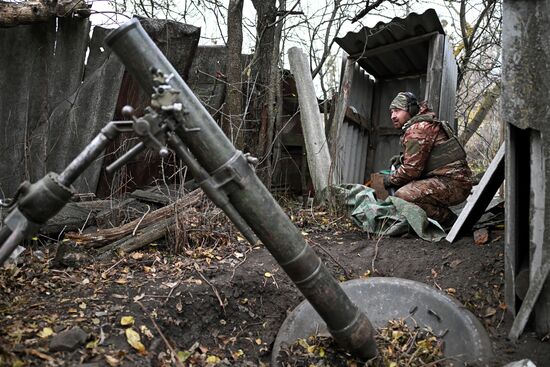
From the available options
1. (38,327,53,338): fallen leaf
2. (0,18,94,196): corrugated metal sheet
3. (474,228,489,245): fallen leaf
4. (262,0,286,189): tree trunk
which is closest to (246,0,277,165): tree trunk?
(262,0,286,189): tree trunk

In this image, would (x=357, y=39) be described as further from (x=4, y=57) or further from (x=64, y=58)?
(x=4, y=57)

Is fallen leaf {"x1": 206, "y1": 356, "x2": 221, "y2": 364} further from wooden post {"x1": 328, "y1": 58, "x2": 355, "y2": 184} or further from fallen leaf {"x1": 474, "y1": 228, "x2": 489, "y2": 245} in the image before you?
wooden post {"x1": 328, "y1": 58, "x2": 355, "y2": 184}

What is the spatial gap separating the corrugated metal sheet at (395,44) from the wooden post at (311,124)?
0.74m

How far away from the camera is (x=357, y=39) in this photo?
22.1ft

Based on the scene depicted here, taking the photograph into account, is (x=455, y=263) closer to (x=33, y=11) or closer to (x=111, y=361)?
(x=111, y=361)

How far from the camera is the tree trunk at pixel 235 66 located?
5.91 meters

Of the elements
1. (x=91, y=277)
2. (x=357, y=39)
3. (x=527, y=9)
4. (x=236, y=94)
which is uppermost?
(x=357, y=39)

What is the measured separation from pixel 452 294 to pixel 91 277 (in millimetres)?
2939

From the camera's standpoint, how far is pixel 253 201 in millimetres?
2441

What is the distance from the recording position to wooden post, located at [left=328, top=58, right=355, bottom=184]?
639 cm

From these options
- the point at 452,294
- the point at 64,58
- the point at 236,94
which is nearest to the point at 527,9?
the point at 452,294

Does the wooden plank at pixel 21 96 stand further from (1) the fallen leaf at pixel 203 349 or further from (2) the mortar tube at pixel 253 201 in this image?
(2) the mortar tube at pixel 253 201

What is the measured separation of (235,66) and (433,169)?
2760mm

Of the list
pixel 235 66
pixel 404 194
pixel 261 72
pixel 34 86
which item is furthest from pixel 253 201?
pixel 261 72
